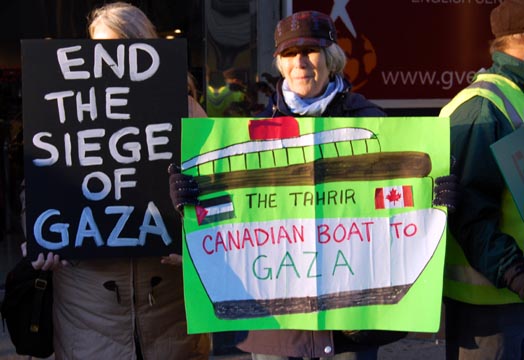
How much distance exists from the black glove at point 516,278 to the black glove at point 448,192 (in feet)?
0.80

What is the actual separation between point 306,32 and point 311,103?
220mm

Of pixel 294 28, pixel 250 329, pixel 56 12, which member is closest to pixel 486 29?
pixel 56 12

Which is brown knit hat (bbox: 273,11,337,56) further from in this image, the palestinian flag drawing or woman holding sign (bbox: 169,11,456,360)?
the palestinian flag drawing

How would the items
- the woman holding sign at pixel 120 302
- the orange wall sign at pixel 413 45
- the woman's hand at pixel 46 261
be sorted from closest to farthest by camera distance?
the woman's hand at pixel 46 261 < the woman holding sign at pixel 120 302 < the orange wall sign at pixel 413 45

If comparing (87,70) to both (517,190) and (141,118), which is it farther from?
(517,190)

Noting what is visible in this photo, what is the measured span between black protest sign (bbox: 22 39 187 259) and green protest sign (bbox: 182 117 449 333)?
290 mm

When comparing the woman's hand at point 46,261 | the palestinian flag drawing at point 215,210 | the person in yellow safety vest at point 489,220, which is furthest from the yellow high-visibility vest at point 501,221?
the woman's hand at point 46,261

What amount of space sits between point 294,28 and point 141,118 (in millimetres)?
577

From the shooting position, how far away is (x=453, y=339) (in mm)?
2611

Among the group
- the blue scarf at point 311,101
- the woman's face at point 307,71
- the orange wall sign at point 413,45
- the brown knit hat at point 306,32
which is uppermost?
the orange wall sign at point 413,45

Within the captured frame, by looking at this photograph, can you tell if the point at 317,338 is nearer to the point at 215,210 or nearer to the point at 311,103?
the point at 215,210

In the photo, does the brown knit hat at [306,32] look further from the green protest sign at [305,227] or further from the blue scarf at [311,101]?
the green protest sign at [305,227]

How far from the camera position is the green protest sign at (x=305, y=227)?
7.77ft

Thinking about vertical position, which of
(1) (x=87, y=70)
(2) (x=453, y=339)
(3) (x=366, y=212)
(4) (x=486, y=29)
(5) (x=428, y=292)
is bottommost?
(2) (x=453, y=339)
